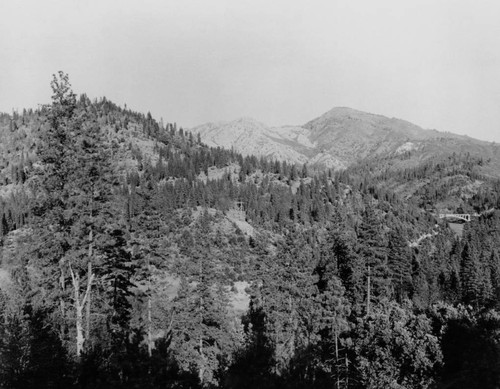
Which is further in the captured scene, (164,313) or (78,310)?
(164,313)

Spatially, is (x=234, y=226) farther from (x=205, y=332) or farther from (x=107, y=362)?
(x=107, y=362)

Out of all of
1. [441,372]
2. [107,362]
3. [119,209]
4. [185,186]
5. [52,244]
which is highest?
[185,186]

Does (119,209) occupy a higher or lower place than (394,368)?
higher

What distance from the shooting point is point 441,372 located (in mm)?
23656

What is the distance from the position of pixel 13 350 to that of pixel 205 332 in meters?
19.1

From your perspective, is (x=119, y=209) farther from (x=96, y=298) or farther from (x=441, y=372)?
(x=441, y=372)

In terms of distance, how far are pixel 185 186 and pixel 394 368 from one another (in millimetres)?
136262

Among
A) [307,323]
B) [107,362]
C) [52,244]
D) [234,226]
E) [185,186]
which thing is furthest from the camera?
[185,186]

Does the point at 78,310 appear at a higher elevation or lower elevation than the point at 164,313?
higher

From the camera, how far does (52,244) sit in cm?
1897

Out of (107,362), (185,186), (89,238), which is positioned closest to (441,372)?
(107,362)

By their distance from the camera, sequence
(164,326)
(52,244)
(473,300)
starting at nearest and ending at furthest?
(52,244) < (164,326) < (473,300)

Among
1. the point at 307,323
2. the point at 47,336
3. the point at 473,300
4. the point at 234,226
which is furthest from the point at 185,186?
the point at 47,336

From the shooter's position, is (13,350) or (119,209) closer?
(13,350)
